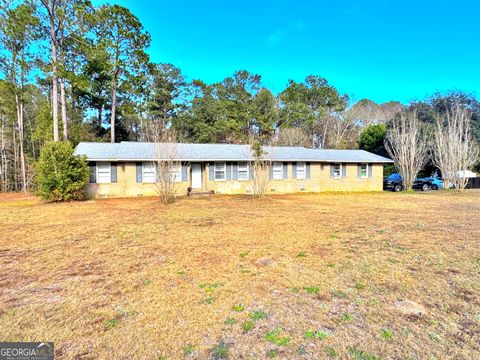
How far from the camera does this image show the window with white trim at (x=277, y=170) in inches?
688

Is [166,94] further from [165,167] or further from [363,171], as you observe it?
[363,171]

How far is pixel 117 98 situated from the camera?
24.6 m

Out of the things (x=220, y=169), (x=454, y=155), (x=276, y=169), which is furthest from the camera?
(x=454, y=155)

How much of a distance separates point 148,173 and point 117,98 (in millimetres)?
13163

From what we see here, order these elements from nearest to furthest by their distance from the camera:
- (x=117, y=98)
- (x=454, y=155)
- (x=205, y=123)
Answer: (x=454, y=155), (x=117, y=98), (x=205, y=123)

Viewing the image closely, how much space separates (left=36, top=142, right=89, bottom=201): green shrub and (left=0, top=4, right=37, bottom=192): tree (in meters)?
7.75

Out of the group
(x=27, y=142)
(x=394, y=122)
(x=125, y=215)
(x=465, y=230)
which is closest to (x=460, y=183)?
(x=394, y=122)

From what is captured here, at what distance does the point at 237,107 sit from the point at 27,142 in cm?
1966

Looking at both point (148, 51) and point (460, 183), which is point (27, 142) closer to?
point (148, 51)

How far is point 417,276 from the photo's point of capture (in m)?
3.78

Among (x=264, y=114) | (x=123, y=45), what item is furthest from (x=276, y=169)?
(x=123, y=45)

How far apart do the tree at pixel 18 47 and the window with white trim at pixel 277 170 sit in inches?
633

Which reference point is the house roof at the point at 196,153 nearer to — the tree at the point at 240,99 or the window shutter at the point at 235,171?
the window shutter at the point at 235,171

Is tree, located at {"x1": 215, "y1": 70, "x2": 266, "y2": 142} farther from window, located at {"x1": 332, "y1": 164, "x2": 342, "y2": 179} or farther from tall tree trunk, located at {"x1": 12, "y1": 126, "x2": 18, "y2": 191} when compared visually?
tall tree trunk, located at {"x1": 12, "y1": 126, "x2": 18, "y2": 191}
